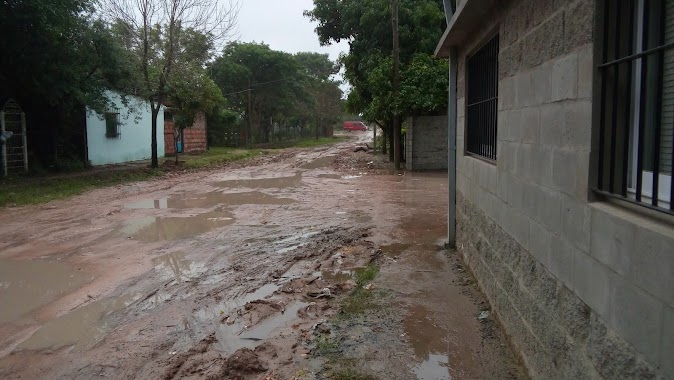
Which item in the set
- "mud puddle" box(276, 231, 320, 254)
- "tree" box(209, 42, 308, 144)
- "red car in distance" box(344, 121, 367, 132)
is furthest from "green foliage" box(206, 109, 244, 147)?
"red car in distance" box(344, 121, 367, 132)

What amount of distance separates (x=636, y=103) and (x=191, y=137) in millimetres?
33887

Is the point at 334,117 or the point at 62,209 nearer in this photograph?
the point at 62,209

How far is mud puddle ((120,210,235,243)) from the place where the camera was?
380 inches

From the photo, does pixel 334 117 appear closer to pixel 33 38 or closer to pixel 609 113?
pixel 33 38

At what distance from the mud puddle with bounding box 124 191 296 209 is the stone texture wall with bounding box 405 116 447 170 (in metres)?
8.22

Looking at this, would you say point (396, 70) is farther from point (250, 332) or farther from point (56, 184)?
point (250, 332)

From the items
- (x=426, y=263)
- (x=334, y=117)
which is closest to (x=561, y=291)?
(x=426, y=263)

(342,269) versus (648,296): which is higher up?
(648,296)

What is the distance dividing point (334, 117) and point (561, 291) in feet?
188

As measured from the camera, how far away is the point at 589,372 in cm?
276

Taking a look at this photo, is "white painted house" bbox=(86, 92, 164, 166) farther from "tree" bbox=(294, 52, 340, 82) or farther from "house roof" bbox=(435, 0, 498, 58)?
"tree" bbox=(294, 52, 340, 82)

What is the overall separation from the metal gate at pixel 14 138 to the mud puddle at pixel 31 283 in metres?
12.6

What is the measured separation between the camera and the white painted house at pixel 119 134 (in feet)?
76.1

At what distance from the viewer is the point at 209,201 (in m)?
13.8
